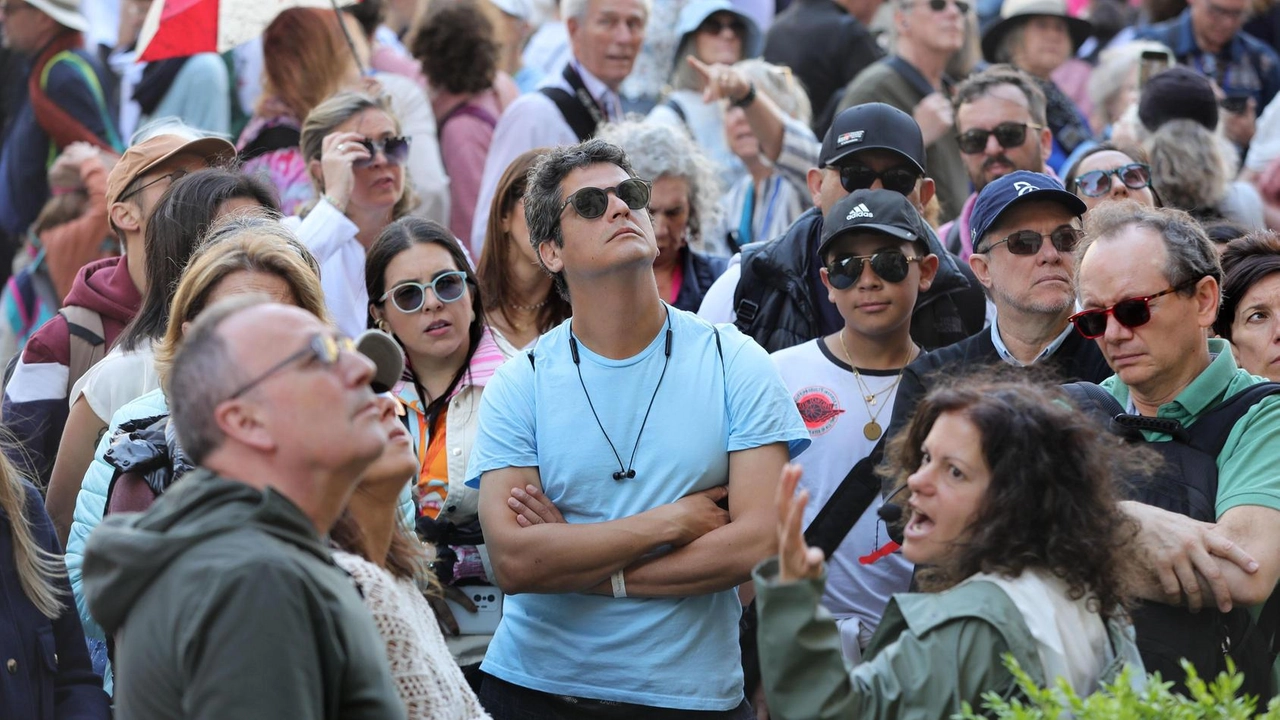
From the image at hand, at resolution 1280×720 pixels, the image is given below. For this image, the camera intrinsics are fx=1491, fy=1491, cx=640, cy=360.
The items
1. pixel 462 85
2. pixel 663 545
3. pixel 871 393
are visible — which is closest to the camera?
pixel 663 545

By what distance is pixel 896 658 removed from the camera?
3199 mm

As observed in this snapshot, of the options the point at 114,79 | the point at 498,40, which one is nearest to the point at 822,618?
the point at 498,40

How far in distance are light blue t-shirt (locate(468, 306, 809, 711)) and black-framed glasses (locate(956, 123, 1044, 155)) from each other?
2.44m

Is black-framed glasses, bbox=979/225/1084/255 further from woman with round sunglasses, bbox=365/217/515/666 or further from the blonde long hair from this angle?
the blonde long hair

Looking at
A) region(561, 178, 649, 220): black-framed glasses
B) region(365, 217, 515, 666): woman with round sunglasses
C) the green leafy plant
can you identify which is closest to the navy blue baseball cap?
region(561, 178, 649, 220): black-framed glasses

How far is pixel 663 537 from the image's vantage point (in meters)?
4.08

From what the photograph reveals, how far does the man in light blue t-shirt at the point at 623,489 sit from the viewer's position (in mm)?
4109

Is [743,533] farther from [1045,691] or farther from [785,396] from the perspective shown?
[1045,691]

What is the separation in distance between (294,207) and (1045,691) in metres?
4.79

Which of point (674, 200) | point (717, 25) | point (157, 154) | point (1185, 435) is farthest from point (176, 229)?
point (717, 25)

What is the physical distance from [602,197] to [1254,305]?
217 cm

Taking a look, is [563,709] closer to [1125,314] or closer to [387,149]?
[1125,314]

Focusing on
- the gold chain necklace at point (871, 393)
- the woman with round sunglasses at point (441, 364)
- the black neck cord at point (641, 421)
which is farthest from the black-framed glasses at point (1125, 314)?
the woman with round sunglasses at point (441, 364)

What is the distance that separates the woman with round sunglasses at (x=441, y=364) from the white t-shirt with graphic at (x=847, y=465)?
108 cm
